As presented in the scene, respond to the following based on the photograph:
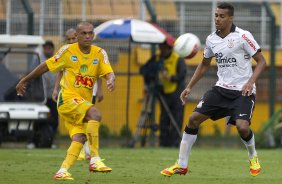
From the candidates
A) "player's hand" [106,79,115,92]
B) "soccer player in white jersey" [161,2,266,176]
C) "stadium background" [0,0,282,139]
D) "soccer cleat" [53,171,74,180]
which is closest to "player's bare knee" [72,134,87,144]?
"soccer cleat" [53,171,74,180]

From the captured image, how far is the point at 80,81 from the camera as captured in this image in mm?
11891

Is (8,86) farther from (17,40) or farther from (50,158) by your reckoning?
(50,158)

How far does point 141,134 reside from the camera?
71.8 ft

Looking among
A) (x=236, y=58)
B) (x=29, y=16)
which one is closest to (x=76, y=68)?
(x=236, y=58)

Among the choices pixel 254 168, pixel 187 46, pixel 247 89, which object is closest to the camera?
pixel 247 89

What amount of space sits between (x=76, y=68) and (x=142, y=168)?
238 centimetres

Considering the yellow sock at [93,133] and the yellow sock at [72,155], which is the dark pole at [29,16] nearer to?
the yellow sock at [93,133]

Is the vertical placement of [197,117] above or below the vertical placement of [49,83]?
above

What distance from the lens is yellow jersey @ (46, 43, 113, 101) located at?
466 inches

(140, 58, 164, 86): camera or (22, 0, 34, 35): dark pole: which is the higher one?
(22, 0, 34, 35): dark pole

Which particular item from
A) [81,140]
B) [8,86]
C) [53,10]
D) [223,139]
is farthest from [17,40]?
[81,140]

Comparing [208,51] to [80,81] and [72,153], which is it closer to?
[80,81]

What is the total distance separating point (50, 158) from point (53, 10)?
7.07m

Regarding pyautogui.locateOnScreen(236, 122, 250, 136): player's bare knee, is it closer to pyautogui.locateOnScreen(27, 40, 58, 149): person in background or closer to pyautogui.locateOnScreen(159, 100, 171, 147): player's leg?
pyautogui.locateOnScreen(27, 40, 58, 149): person in background
